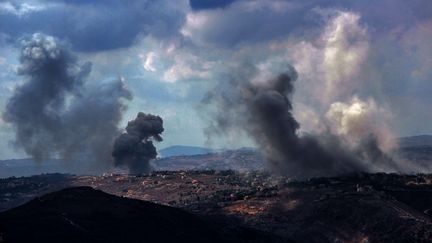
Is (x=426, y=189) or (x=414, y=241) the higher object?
(x=426, y=189)

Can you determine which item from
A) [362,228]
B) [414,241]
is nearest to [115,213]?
[362,228]

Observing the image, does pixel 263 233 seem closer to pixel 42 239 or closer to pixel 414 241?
pixel 414 241

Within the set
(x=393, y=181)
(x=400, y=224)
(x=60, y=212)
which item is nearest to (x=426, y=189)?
(x=393, y=181)

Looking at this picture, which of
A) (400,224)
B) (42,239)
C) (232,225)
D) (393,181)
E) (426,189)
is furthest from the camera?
(393,181)

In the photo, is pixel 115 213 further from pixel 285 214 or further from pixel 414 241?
pixel 414 241

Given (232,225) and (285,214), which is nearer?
(232,225)

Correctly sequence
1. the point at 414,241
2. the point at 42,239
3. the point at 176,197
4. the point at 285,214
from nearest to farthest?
the point at 42,239 → the point at 414,241 → the point at 285,214 → the point at 176,197
